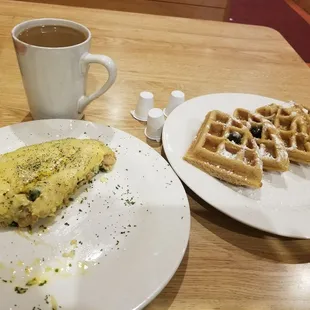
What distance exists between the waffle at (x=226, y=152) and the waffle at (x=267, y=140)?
30mm

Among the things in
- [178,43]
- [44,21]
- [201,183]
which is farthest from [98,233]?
[178,43]

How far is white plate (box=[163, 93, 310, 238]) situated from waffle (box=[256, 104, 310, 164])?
44 millimetres

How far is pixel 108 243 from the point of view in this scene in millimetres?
667

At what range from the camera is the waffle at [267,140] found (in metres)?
0.92

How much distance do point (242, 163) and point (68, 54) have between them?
500 millimetres

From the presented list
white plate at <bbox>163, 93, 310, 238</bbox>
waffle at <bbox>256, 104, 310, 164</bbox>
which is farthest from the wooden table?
waffle at <bbox>256, 104, 310, 164</bbox>

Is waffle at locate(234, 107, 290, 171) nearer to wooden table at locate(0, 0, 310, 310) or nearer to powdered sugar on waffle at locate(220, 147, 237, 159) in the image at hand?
powdered sugar on waffle at locate(220, 147, 237, 159)

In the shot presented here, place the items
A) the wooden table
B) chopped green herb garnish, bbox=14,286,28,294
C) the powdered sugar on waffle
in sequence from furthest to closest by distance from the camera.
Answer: the powdered sugar on waffle
the wooden table
chopped green herb garnish, bbox=14,286,28,294

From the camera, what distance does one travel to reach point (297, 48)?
2.40m

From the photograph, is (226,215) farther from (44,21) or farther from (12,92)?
(12,92)

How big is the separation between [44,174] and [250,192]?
48cm

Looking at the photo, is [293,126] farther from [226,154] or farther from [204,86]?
[204,86]

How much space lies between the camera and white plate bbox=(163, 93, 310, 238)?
2.48 feet

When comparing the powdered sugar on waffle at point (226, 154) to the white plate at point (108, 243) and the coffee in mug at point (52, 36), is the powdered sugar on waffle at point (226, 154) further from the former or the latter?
the coffee in mug at point (52, 36)
